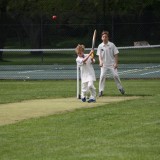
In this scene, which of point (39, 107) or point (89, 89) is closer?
point (39, 107)

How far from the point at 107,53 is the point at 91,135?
9.74 meters

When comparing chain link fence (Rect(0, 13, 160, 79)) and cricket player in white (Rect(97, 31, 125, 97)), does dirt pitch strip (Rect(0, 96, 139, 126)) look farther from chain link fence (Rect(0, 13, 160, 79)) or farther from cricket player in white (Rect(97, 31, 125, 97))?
chain link fence (Rect(0, 13, 160, 79))

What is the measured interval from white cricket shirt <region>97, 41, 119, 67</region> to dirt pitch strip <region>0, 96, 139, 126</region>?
173cm

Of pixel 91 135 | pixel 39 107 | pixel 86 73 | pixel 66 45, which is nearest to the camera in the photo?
pixel 91 135

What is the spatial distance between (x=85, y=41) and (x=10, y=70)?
12001 millimetres

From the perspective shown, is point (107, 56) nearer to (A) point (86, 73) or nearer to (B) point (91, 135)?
(A) point (86, 73)

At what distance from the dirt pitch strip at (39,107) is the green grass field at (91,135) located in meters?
0.52

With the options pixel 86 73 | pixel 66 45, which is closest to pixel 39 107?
pixel 86 73

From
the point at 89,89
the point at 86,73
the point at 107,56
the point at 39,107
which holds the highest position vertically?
the point at 107,56

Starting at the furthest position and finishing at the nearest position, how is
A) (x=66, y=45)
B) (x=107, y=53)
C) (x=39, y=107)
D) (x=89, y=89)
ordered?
(x=66, y=45) < (x=107, y=53) < (x=89, y=89) < (x=39, y=107)

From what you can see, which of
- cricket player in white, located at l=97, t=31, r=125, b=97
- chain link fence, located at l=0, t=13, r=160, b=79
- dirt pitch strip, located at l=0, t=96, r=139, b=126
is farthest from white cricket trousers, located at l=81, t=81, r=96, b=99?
chain link fence, located at l=0, t=13, r=160, b=79

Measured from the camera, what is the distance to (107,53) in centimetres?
2277

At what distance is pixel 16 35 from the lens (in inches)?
1905

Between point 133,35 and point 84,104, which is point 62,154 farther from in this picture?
point 133,35
